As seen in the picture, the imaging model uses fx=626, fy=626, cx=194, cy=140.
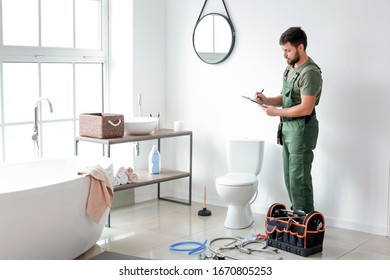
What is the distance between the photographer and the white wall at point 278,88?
196 inches

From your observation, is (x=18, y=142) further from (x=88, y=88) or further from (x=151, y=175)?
(x=151, y=175)

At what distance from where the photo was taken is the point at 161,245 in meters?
Answer: 4.73

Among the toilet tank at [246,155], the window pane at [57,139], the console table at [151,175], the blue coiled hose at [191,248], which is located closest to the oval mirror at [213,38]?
the console table at [151,175]

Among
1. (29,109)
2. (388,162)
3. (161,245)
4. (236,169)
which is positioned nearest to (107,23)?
(29,109)

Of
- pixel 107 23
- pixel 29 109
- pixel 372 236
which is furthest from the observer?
pixel 107 23

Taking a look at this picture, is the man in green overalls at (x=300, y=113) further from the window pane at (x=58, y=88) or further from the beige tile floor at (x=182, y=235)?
the window pane at (x=58, y=88)

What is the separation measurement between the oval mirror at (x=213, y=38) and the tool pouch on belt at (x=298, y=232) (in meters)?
1.83

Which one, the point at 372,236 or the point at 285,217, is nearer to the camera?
the point at 285,217

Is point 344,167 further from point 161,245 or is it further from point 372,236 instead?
point 161,245

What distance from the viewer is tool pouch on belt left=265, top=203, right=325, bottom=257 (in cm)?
448

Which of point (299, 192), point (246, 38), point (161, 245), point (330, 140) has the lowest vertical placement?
point (161, 245)

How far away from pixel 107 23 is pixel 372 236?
3153 millimetres

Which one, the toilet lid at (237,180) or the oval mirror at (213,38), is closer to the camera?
the toilet lid at (237,180)

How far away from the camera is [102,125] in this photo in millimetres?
5195
